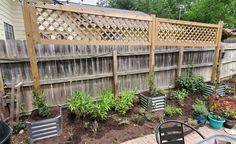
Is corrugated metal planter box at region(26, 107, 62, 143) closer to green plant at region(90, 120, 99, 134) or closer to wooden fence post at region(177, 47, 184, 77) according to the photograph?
green plant at region(90, 120, 99, 134)

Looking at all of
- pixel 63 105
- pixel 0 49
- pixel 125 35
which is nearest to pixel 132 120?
pixel 63 105

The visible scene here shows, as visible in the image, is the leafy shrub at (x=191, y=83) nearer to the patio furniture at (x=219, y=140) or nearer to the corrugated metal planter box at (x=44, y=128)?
the patio furniture at (x=219, y=140)

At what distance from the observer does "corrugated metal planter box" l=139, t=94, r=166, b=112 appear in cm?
417

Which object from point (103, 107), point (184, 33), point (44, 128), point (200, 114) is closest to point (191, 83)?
point (200, 114)

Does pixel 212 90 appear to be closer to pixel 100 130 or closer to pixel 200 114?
pixel 200 114

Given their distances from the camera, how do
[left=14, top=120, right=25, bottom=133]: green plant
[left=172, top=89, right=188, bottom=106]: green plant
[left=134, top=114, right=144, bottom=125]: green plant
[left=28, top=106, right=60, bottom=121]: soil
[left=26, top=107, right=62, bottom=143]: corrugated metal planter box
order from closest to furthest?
[left=26, top=107, right=62, bottom=143]: corrugated metal planter box
[left=28, top=106, right=60, bottom=121]: soil
[left=14, top=120, right=25, bottom=133]: green plant
[left=134, top=114, right=144, bottom=125]: green plant
[left=172, top=89, right=188, bottom=106]: green plant

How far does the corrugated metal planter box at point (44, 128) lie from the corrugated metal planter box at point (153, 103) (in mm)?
2222

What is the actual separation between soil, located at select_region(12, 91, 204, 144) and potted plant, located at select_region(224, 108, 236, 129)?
0.85 metres

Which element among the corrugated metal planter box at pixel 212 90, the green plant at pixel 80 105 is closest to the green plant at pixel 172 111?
the corrugated metal planter box at pixel 212 90

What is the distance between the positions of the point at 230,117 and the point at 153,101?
185 centimetres

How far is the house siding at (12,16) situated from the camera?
4.53 metres

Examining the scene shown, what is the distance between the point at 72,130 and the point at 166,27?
3.61 m

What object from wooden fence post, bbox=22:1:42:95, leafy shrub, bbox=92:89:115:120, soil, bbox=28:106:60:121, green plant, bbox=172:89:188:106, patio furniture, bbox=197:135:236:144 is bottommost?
green plant, bbox=172:89:188:106

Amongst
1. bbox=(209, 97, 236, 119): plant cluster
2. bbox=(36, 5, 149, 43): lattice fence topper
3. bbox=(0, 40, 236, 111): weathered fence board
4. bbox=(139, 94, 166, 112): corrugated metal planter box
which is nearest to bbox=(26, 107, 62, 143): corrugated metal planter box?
bbox=(0, 40, 236, 111): weathered fence board
